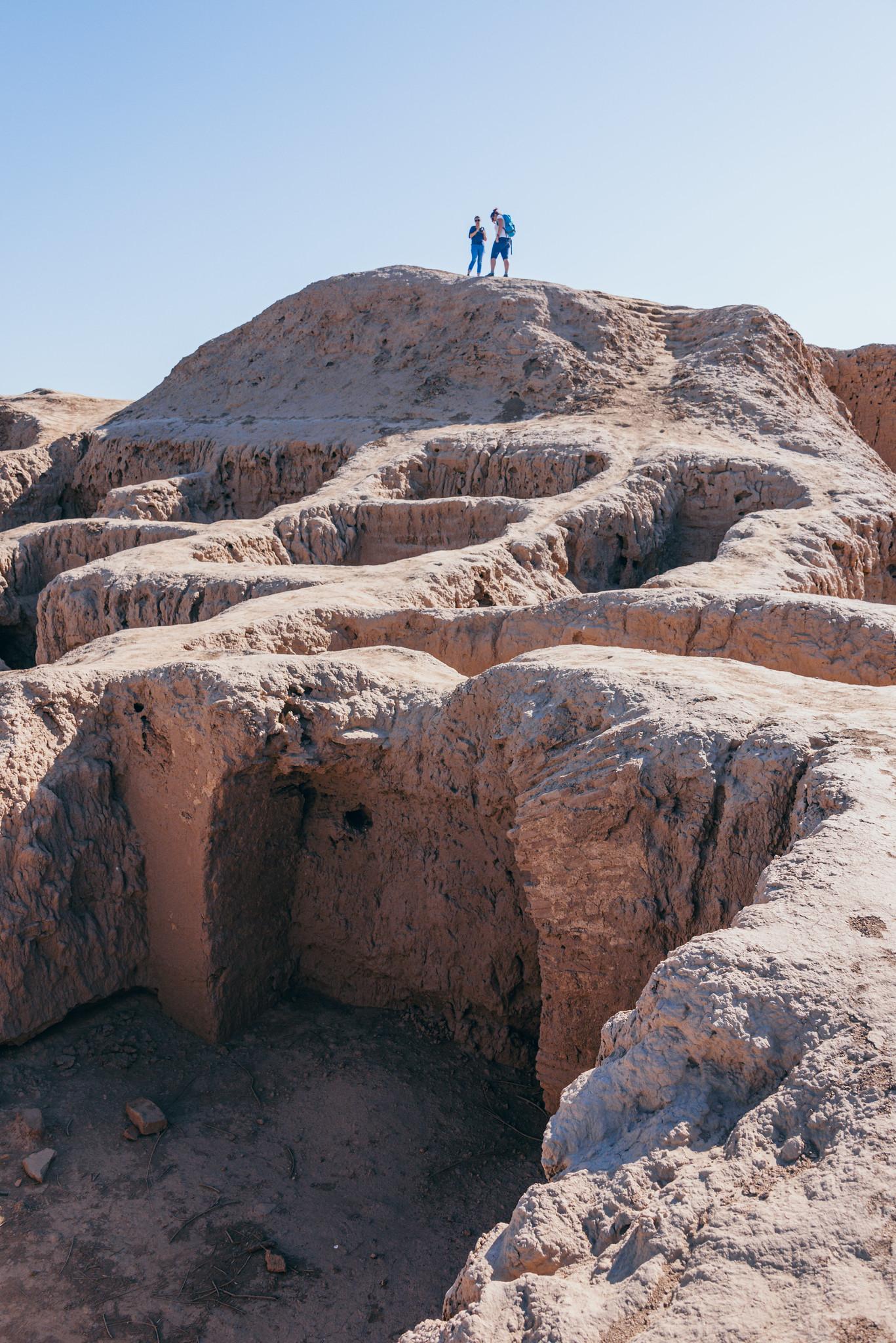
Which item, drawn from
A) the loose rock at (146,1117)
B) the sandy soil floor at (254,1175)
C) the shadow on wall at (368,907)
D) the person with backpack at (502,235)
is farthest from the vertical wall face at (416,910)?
the person with backpack at (502,235)

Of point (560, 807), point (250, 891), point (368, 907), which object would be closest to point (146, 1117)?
point (250, 891)

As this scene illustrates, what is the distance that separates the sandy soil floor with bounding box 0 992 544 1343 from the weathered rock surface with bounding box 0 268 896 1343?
23 cm

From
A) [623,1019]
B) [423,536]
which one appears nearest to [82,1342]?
[623,1019]

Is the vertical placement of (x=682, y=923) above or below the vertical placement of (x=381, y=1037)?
above

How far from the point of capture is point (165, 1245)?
4.23 meters

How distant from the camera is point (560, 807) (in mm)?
4312

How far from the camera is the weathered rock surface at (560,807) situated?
2.17m

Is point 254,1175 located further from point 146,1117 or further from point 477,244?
point 477,244

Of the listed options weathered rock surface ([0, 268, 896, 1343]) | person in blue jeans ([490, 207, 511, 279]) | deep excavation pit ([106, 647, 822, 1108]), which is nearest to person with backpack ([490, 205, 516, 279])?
person in blue jeans ([490, 207, 511, 279])

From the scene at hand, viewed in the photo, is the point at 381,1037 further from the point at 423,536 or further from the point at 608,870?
the point at 423,536

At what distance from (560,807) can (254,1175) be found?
2152 mm

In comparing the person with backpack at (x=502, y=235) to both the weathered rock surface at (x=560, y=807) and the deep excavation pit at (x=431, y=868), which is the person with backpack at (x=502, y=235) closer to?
the weathered rock surface at (x=560, y=807)

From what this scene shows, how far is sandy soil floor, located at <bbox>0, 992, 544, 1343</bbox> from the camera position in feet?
13.2

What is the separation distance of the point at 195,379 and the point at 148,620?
1014 cm
